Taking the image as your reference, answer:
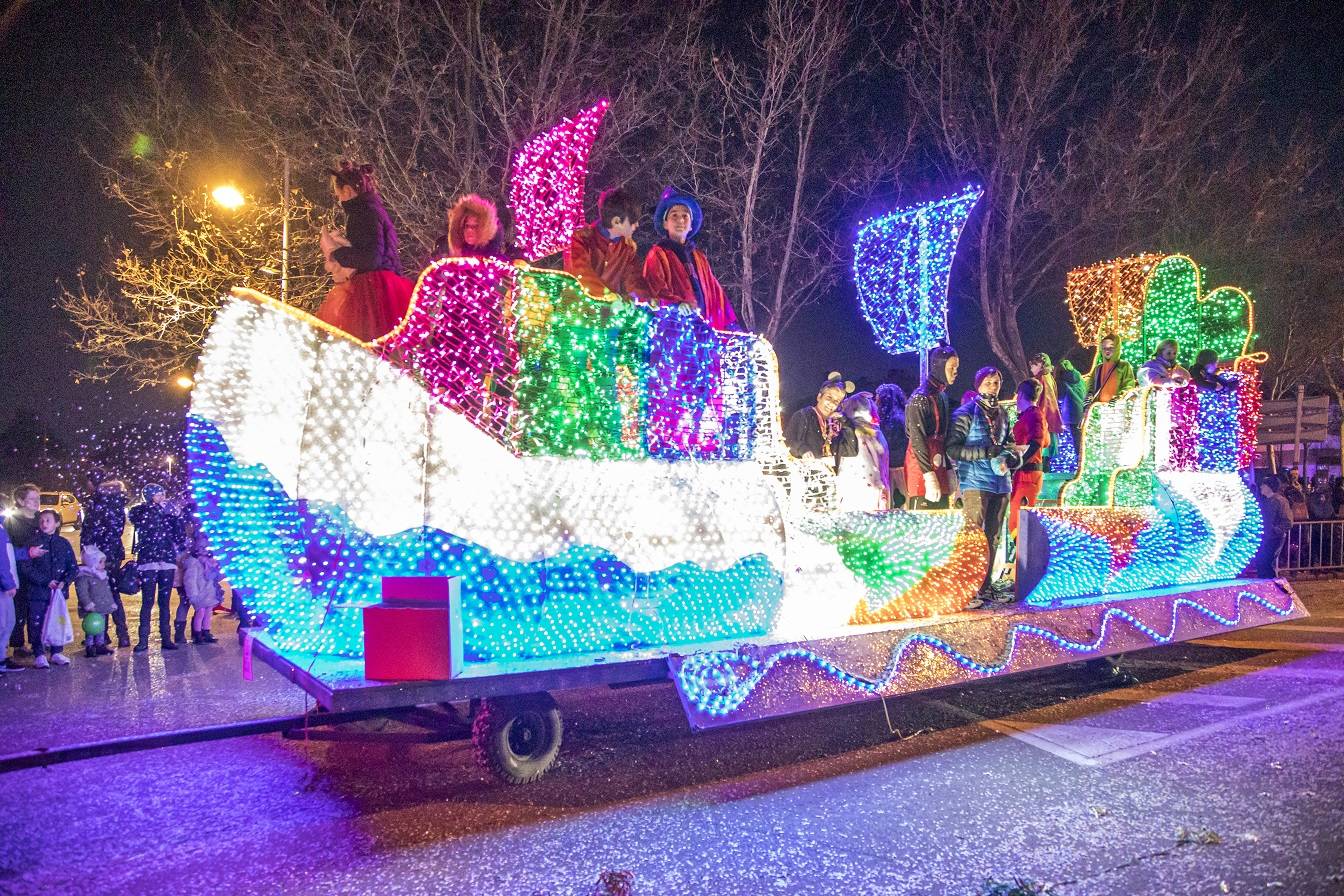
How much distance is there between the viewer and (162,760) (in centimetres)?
469

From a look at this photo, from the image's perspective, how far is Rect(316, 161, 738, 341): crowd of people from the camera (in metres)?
4.24

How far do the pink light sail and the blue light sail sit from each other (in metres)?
2.77

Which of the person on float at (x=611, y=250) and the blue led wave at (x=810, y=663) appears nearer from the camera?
the blue led wave at (x=810, y=663)

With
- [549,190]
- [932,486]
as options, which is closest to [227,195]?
[549,190]

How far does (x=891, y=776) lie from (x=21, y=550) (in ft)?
25.9

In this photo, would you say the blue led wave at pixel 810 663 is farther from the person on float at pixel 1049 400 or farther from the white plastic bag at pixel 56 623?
the white plastic bag at pixel 56 623

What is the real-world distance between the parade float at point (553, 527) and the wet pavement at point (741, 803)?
428 millimetres

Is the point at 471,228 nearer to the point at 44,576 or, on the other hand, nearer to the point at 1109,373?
the point at 44,576

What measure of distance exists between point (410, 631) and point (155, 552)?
250 inches

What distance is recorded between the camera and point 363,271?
4.29m

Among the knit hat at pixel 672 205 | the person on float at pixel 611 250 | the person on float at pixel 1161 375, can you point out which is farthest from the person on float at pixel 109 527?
the person on float at pixel 1161 375

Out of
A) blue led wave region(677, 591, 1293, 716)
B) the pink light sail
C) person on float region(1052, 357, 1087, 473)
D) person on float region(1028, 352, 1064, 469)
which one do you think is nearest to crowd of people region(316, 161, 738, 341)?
the pink light sail

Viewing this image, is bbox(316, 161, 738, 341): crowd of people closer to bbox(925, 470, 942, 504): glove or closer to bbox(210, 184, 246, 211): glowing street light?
bbox(925, 470, 942, 504): glove

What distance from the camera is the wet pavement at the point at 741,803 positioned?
312cm
